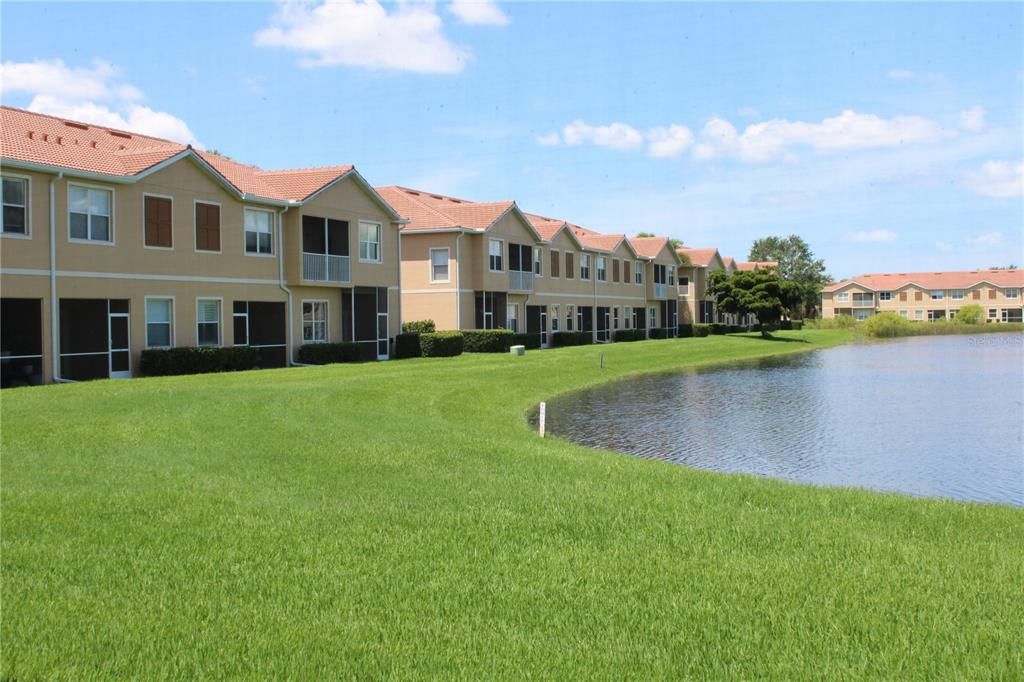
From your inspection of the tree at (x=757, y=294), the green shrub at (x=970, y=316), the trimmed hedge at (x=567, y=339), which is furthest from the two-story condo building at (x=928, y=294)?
the trimmed hedge at (x=567, y=339)

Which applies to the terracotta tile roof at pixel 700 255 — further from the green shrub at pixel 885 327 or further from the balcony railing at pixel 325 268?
the balcony railing at pixel 325 268

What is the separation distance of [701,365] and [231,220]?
936 inches

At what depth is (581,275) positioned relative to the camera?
193 feet

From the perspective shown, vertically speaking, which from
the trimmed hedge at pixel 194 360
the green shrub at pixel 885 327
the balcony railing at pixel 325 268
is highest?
the balcony railing at pixel 325 268

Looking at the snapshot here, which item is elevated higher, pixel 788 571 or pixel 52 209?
pixel 52 209

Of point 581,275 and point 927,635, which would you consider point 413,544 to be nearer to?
point 927,635

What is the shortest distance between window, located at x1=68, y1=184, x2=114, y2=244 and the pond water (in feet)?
45.3

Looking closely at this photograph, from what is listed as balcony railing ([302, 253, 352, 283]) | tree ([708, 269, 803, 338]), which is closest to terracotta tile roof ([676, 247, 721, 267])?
tree ([708, 269, 803, 338])

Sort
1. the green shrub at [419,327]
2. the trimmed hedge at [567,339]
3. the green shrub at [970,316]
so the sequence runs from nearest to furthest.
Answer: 1. the green shrub at [419,327]
2. the trimmed hedge at [567,339]
3. the green shrub at [970,316]

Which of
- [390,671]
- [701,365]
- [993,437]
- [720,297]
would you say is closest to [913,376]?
[701,365]

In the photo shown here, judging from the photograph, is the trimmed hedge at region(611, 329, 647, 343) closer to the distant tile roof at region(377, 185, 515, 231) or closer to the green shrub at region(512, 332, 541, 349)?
the green shrub at region(512, 332, 541, 349)

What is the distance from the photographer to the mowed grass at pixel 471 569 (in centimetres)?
558

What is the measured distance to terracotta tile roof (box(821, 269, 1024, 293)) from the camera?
123125mm

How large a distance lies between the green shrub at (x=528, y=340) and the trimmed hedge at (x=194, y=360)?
1769 cm
